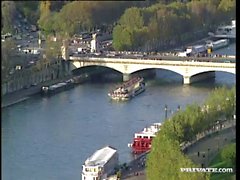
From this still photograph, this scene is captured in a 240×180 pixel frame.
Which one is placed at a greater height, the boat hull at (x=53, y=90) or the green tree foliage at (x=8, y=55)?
the green tree foliage at (x=8, y=55)

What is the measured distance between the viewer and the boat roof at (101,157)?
4.73 meters

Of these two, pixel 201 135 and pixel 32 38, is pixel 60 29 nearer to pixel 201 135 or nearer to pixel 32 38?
pixel 32 38

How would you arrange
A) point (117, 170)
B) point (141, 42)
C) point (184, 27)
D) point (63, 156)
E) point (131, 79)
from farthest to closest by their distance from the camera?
point (184, 27) → point (141, 42) → point (131, 79) → point (63, 156) → point (117, 170)

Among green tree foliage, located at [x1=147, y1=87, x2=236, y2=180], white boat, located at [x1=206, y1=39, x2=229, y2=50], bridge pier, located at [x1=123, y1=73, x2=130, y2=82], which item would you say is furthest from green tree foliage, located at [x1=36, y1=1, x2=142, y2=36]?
green tree foliage, located at [x1=147, y1=87, x2=236, y2=180]

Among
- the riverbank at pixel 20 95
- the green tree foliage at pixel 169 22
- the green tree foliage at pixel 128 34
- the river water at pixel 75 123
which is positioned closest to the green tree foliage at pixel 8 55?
the riverbank at pixel 20 95

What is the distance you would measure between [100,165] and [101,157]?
163 millimetres

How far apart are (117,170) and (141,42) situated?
486cm

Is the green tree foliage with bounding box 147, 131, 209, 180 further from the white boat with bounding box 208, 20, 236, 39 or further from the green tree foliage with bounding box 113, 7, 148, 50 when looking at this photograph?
the white boat with bounding box 208, 20, 236, 39

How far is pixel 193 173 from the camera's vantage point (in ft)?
12.4

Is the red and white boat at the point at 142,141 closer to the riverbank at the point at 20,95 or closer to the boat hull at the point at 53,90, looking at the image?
the riverbank at the point at 20,95

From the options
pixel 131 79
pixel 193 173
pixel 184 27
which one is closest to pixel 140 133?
pixel 193 173

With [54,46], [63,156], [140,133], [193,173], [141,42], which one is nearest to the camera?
[193,173]

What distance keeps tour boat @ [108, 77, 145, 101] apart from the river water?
0.07 m

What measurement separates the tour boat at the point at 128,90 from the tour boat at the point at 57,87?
0.51 m
